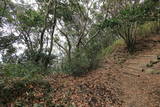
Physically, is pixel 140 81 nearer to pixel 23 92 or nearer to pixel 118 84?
pixel 118 84

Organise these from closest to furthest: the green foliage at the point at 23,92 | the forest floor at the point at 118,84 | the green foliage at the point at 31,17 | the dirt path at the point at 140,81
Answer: the green foliage at the point at 23,92 → the forest floor at the point at 118,84 → the dirt path at the point at 140,81 → the green foliage at the point at 31,17

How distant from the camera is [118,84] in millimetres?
6828

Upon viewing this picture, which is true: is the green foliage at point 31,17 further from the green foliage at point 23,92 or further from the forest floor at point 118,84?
the green foliage at point 23,92

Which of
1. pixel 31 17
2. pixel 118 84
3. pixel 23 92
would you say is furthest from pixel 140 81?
pixel 31 17

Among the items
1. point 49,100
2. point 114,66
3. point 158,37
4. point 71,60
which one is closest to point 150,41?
point 158,37

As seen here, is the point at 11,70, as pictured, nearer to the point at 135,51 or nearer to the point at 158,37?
the point at 135,51

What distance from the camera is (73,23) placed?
1425cm

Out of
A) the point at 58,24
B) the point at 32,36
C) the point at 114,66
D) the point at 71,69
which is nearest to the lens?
the point at 71,69

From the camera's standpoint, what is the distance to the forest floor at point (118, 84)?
16.9 feet

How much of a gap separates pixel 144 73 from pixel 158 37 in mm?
4497

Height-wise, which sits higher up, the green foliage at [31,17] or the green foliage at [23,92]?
the green foliage at [31,17]

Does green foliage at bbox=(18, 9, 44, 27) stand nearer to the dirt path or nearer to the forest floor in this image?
the forest floor

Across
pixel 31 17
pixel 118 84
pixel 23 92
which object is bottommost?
pixel 118 84

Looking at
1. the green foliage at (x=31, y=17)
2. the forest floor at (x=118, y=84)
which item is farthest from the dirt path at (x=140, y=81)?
the green foliage at (x=31, y=17)
